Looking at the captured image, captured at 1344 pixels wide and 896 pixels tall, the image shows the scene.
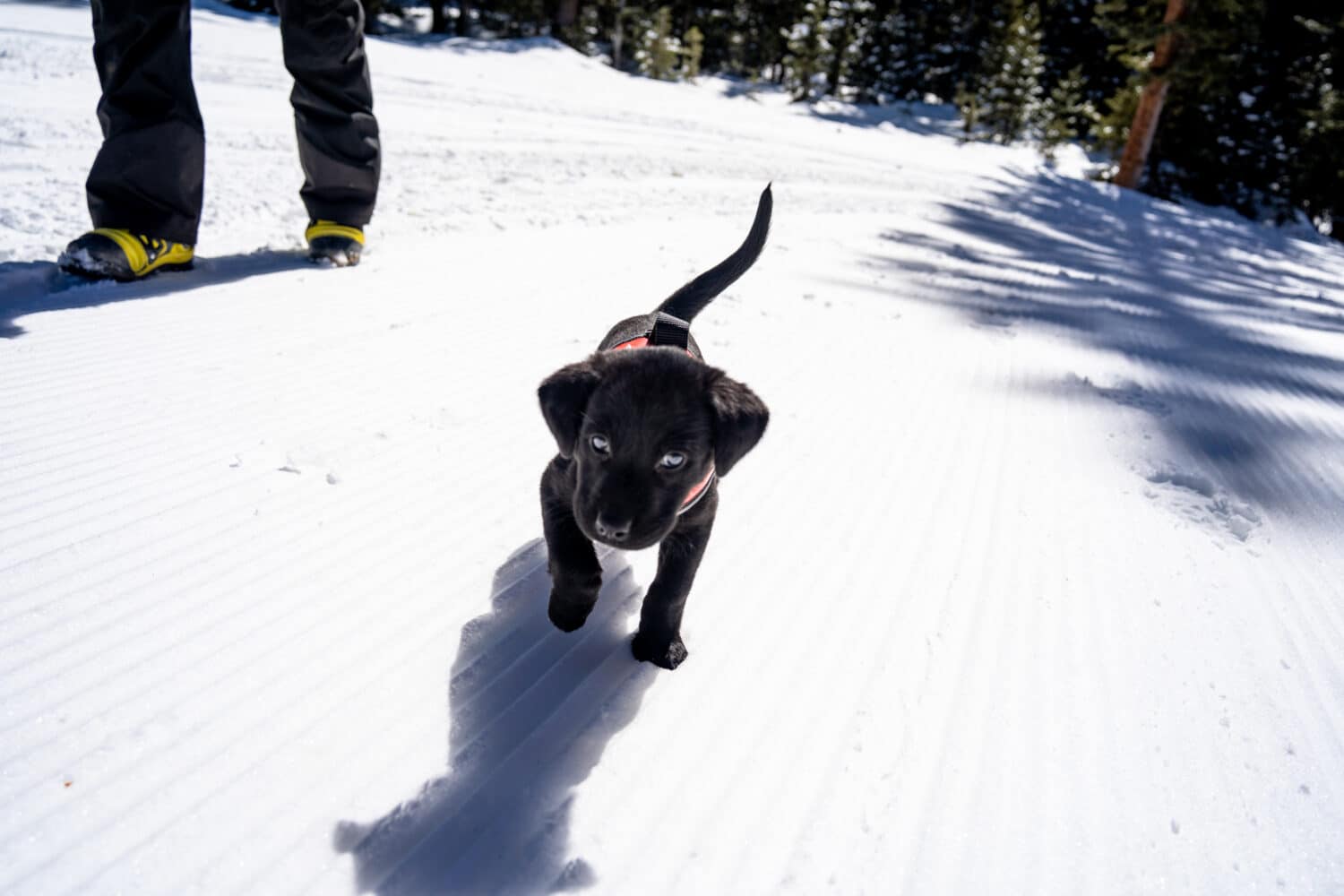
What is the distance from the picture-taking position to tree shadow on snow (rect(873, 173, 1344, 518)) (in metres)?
3.15

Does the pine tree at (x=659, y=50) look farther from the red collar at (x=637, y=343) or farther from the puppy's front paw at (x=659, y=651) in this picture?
the puppy's front paw at (x=659, y=651)

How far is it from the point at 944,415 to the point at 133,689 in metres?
2.95

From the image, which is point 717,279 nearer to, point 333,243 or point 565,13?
point 333,243

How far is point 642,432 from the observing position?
1.50 m

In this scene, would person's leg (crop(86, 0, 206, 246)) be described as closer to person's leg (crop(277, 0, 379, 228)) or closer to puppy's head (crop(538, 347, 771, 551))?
person's leg (crop(277, 0, 379, 228))

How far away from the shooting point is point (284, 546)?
1855mm

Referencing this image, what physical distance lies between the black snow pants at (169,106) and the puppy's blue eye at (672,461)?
3.23m

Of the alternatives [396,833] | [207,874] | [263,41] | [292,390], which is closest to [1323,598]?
[396,833]

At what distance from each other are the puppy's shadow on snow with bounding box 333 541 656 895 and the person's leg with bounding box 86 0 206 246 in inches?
112

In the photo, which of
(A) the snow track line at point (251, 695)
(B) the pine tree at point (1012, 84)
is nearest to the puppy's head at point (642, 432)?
(A) the snow track line at point (251, 695)

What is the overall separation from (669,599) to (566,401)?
0.51 meters

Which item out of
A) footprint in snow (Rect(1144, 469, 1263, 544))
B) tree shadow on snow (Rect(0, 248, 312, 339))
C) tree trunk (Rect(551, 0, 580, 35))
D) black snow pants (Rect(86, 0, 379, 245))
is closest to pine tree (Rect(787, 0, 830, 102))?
tree trunk (Rect(551, 0, 580, 35))

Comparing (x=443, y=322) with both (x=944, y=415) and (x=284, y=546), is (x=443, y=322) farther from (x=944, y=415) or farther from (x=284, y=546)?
(x=944, y=415)

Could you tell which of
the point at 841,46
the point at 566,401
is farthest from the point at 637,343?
the point at 841,46
